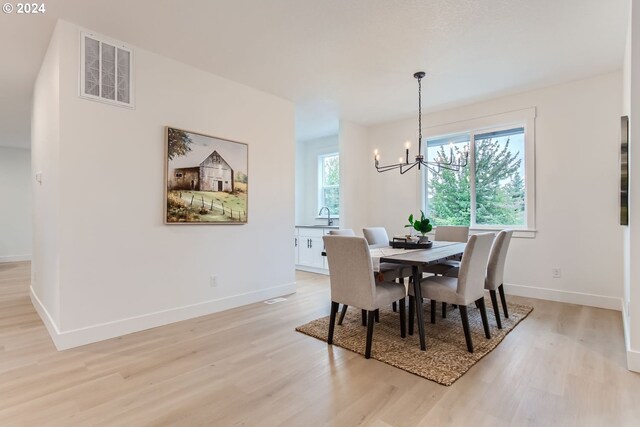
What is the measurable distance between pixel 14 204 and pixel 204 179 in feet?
22.1

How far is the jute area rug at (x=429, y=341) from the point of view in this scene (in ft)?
7.23

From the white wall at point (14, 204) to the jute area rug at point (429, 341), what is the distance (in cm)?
776

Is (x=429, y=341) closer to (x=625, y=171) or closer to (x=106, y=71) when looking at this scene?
(x=625, y=171)

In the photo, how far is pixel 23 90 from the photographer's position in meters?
3.97

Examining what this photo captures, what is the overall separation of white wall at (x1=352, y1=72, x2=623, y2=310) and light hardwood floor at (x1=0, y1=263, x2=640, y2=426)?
2.85 ft

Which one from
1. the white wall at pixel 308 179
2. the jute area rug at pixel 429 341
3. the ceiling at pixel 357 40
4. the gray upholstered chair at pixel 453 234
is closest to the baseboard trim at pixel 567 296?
the jute area rug at pixel 429 341

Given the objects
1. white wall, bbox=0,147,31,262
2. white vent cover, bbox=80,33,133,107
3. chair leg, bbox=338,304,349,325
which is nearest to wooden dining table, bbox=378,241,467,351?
chair leg, bbox=338,304,349,325

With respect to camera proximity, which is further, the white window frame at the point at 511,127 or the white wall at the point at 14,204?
the white wall at the point at 14,204

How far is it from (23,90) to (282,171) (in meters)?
3.30

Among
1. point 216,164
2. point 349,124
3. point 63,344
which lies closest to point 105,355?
point 63,344

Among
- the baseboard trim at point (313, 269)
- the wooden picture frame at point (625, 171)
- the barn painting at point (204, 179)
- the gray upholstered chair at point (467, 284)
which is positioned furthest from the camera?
the baseboard trim at point (313, 269)

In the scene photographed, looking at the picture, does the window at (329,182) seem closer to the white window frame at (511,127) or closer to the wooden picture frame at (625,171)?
the white window frame at (511,127)

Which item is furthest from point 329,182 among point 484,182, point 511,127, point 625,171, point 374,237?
point 625,171

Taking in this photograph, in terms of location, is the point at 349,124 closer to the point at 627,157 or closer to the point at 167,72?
the point at 167,72
